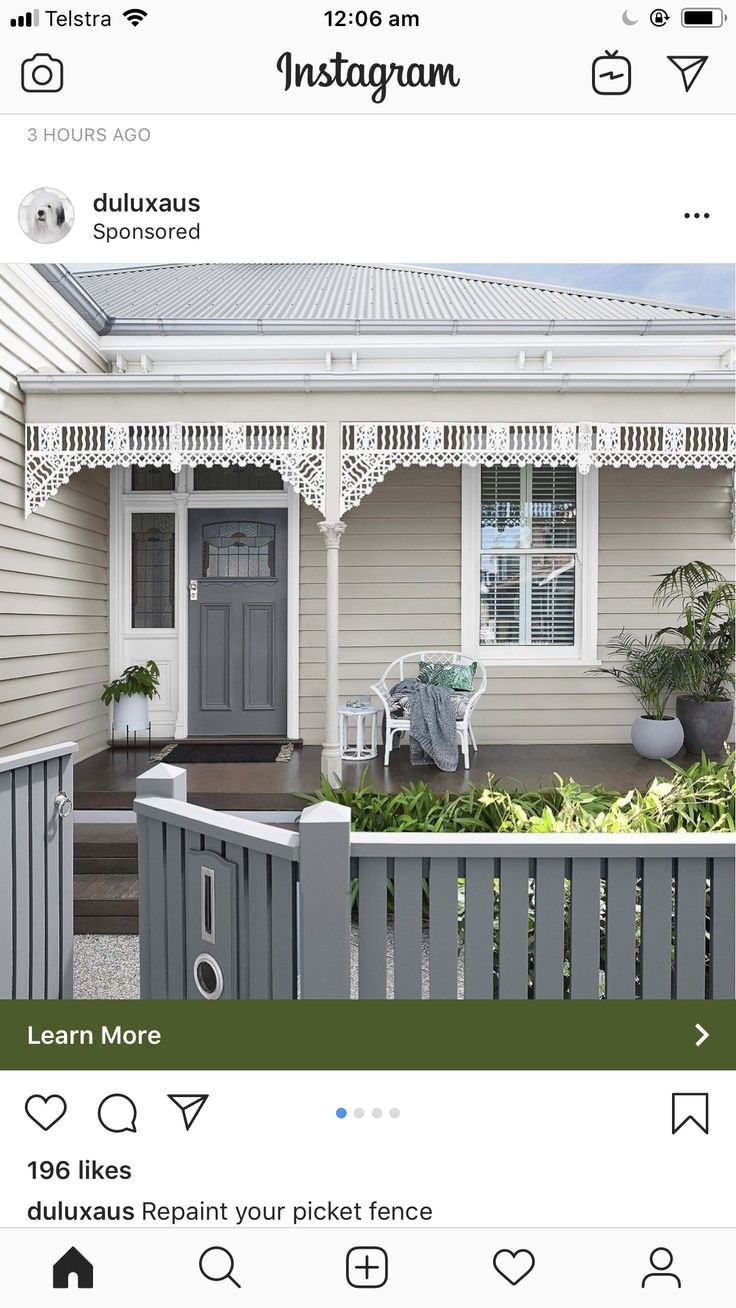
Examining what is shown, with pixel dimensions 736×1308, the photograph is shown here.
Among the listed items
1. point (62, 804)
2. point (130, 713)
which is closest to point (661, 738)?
point (130, 713)

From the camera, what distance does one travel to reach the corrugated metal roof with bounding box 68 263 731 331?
257 inches

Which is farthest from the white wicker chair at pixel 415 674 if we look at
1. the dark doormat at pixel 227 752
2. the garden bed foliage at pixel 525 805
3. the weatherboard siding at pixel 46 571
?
the weatherboard siding at pixel 46 571

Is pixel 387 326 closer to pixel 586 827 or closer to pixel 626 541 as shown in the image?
pixel 626 541

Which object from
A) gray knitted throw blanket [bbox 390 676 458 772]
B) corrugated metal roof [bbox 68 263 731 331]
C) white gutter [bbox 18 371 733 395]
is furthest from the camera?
corrugated metal roof [bbox 68 263 731 331]

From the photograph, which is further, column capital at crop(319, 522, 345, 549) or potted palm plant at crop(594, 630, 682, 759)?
potted palm plant at crop(594, 630, 682, 759)

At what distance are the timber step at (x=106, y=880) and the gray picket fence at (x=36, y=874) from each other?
0.94 metres
